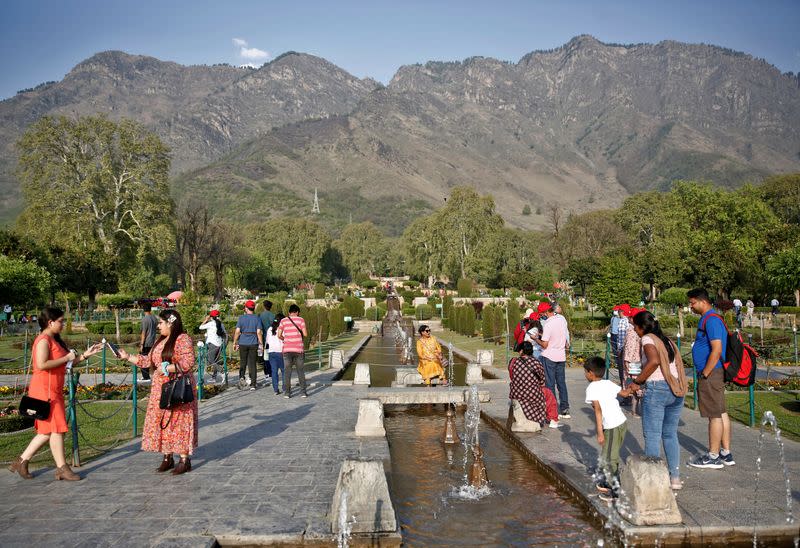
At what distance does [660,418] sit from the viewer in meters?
5.93

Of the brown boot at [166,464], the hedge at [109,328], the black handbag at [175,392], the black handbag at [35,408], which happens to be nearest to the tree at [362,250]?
the hedge at [109,328]

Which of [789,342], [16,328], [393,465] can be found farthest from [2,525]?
[16,328]

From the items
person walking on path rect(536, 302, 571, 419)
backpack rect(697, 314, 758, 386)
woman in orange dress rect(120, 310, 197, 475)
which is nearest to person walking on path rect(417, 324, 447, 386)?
person walking on path rect(536, 302, 571, 419)

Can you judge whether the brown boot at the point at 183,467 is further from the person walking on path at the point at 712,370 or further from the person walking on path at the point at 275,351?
the person walking on path at the point at 712,370

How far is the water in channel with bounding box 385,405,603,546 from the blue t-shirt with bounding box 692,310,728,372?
6.72 feet

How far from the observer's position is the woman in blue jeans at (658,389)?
5770 millimetres

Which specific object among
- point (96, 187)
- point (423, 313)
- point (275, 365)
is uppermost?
point (96, 187)

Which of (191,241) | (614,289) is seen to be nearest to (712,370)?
(614,289)

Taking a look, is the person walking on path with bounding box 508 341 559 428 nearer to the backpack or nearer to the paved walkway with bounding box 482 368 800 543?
the paved walkway with bounding box 482 368 800 543

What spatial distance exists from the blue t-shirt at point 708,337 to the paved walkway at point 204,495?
3661 millimetres

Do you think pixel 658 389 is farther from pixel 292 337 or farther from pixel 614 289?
pixel 614 289

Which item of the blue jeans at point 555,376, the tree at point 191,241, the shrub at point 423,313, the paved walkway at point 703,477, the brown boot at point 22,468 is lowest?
the shrub at point 423,313

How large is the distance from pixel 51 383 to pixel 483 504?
4498 millimetres

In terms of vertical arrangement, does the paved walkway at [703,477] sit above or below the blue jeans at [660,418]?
below
